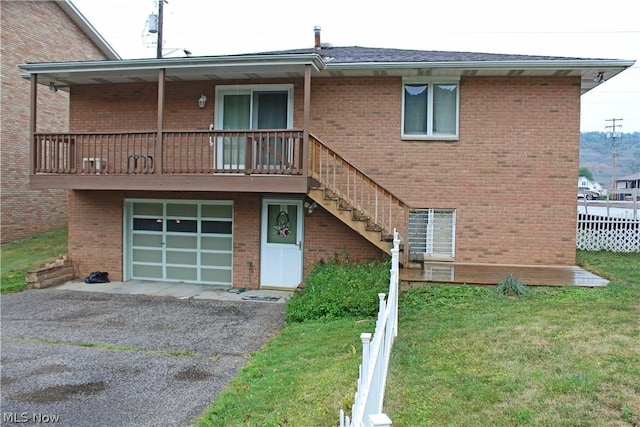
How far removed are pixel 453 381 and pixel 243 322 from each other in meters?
4.94

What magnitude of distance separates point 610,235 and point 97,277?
47.7 feet

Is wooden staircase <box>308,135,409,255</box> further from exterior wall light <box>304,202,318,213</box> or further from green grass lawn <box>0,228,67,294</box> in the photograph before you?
green grass lawn <box>0,228,67,294</box>

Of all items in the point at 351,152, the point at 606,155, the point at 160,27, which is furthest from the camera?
the point at 606,155

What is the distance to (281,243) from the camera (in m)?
11.8

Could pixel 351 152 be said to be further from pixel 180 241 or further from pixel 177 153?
pixel 180 241

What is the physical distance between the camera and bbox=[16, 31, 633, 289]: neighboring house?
33.3ft

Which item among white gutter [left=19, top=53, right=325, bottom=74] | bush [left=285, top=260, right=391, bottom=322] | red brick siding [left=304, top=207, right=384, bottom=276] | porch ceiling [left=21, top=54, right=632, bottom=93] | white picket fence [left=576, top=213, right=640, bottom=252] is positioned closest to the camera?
bush [left=285, top=260, right=391, bottom=322]

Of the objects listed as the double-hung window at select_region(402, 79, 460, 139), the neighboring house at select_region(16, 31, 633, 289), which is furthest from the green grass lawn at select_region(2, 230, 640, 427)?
the double-hung window at select_region(402, 79, 460, 139)

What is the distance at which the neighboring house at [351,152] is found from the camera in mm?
10141

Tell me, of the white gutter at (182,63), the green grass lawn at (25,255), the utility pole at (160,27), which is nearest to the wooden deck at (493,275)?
the white gutter at (182,63)

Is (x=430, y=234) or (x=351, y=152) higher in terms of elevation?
(x=351, y=152)

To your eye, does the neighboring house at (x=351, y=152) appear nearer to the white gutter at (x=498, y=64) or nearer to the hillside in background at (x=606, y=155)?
the white gutter at (x=498, y=64)

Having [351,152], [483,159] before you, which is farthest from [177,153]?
[483,159]

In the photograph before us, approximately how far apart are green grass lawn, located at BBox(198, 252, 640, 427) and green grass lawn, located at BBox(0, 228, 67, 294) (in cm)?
844
